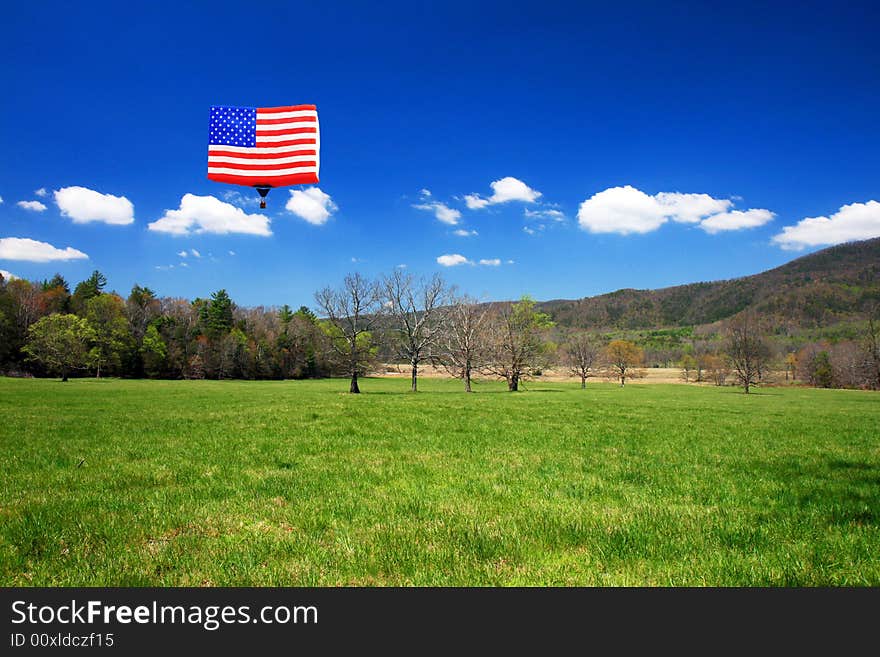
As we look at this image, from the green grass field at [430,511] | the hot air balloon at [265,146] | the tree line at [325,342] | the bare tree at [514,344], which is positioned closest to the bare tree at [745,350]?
the tree line at [325,342]

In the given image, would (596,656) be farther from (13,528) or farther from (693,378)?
(693,378)

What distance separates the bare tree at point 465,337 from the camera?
1964 inches

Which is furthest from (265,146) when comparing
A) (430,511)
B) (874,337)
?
(874,337)

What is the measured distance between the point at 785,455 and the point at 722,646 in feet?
34.6

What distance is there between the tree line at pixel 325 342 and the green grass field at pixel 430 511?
36093 millimetres

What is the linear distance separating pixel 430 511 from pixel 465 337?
43.9 meters

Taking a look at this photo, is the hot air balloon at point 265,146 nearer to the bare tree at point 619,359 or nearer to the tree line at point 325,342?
the tree line at point 325,342

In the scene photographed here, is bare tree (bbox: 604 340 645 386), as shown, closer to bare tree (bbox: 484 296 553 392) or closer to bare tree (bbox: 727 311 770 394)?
bare tree (bbox: 727 311 770 394)

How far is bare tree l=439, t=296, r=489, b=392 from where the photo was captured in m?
49.9

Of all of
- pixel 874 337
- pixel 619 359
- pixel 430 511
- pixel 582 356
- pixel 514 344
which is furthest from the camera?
pixel 619 359

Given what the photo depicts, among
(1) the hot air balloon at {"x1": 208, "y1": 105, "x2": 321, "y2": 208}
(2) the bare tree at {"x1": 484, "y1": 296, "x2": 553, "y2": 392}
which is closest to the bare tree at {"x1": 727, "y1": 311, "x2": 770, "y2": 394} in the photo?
(2) the bare tree at {"x1": 484, "y1": 296, "x2": 553, "y2": 392}

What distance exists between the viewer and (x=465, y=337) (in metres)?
50.1

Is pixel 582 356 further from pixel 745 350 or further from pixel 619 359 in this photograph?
pixel 745 350

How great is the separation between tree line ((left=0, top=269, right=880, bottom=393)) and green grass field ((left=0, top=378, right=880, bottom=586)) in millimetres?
36093
